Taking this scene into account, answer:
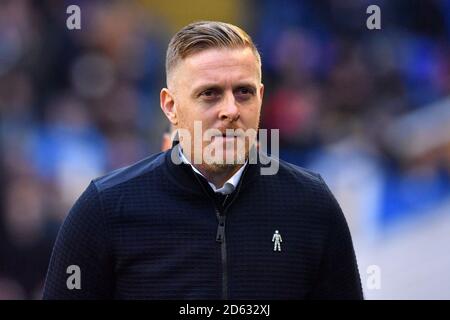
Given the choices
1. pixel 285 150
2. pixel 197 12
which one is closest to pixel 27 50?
pixel 197 12

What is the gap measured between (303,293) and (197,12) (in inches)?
122

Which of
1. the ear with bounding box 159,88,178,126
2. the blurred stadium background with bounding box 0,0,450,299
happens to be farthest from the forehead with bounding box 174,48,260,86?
the blurred stadium background with bounding box 0,0,450,299

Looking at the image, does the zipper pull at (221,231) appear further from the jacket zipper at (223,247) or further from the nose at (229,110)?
the nose at (229,110)

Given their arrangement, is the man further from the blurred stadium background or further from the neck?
the blurred stadium background

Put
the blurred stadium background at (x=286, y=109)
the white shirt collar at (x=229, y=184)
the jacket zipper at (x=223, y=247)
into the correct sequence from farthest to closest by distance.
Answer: the blurred stadium background at (x=286, y=109) → the white shirt collar at (x=229, y=184) → the jacket zipper at (x=223, y=247)

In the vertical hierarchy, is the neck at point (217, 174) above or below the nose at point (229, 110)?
below

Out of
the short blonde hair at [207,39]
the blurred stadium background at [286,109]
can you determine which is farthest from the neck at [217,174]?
the blurred stadium background at [286,109]

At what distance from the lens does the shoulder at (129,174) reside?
2074 millimetres

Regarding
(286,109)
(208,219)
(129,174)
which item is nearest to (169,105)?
(129,174)

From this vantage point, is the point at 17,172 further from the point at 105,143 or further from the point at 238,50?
the point at 238,50

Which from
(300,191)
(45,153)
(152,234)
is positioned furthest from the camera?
(45,153)

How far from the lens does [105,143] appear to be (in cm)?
481

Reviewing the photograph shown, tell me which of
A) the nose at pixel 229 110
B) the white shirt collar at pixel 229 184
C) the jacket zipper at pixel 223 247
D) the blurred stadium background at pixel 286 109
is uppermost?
the blurred stadium background at pixel 286 109

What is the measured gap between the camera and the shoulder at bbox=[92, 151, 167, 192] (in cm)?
207
